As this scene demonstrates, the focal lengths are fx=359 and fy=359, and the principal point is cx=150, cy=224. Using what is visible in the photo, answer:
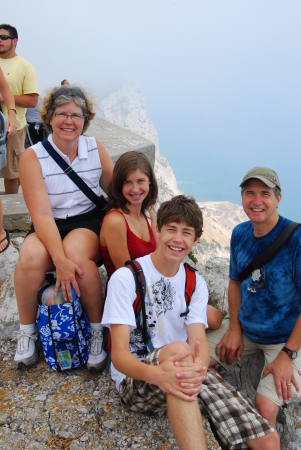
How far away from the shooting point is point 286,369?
Answer: 2.88 metres

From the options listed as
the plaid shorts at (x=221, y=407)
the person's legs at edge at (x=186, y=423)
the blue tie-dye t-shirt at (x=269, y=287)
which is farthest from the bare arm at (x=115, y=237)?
the person's legs at edge at (x=186, y=423)

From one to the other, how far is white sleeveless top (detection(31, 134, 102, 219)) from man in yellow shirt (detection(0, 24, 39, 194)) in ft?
7.25

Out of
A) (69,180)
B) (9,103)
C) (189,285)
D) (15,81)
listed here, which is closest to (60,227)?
(69,180)

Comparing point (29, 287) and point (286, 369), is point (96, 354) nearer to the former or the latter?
Answer: point (29, 287)

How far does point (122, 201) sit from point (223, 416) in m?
1.83

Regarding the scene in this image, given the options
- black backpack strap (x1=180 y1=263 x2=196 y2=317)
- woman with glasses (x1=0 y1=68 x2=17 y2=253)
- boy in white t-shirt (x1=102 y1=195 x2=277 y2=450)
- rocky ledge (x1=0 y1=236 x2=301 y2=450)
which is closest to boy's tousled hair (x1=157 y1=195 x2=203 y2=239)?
boy in white t-shirt (x1=102 y1=195 x2=277 y2=450)

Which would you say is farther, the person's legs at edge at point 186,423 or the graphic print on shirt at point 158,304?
the graphic print on shirt at point 158,304

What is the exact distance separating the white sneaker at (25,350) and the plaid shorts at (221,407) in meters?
0.90

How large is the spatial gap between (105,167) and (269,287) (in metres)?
1.79

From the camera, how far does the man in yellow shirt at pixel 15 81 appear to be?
4.94m

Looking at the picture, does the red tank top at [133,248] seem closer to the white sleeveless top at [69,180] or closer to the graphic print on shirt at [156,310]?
the white sleeveless top at [69,180]

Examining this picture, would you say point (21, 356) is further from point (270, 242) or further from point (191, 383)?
point (270, 242)

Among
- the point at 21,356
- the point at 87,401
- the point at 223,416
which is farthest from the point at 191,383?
the point at 21,356

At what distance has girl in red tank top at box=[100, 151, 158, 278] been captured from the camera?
2982mm
